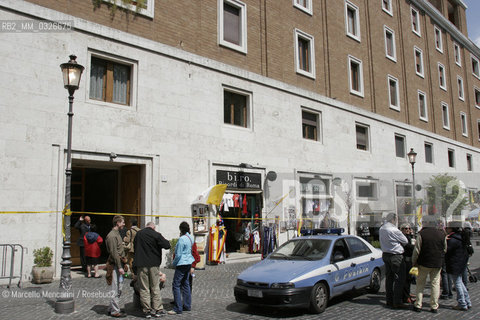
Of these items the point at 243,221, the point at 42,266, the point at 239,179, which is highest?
the point at 239,179

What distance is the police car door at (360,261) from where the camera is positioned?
8.49 metres

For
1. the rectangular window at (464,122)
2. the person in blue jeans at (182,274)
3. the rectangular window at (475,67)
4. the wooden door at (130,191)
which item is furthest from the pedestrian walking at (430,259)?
the rectangular window at (475,67)

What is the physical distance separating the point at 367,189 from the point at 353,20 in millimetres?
9912

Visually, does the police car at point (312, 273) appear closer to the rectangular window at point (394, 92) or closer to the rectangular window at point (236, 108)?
the rectangular window at point (236, 108)

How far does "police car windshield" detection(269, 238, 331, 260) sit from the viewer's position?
8.20 m

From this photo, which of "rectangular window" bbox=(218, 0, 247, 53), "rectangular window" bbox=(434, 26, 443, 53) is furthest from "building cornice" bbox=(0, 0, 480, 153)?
"rectangular window" bbox=(434, 26, 443, 53)

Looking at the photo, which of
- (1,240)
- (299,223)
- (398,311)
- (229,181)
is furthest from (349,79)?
(1,240)

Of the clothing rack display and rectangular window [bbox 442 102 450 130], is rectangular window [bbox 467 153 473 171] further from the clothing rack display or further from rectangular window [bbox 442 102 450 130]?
the clothing rack display

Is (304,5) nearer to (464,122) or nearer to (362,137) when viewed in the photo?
(362,137)

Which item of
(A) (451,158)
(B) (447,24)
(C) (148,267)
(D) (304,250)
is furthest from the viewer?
(B) (447,24)

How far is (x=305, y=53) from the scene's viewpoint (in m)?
20.0

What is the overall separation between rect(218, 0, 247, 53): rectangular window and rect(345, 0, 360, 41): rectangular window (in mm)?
8462

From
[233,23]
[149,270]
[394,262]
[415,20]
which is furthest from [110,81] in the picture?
[415,20]

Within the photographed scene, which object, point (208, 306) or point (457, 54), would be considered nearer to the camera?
point (208, 306)
